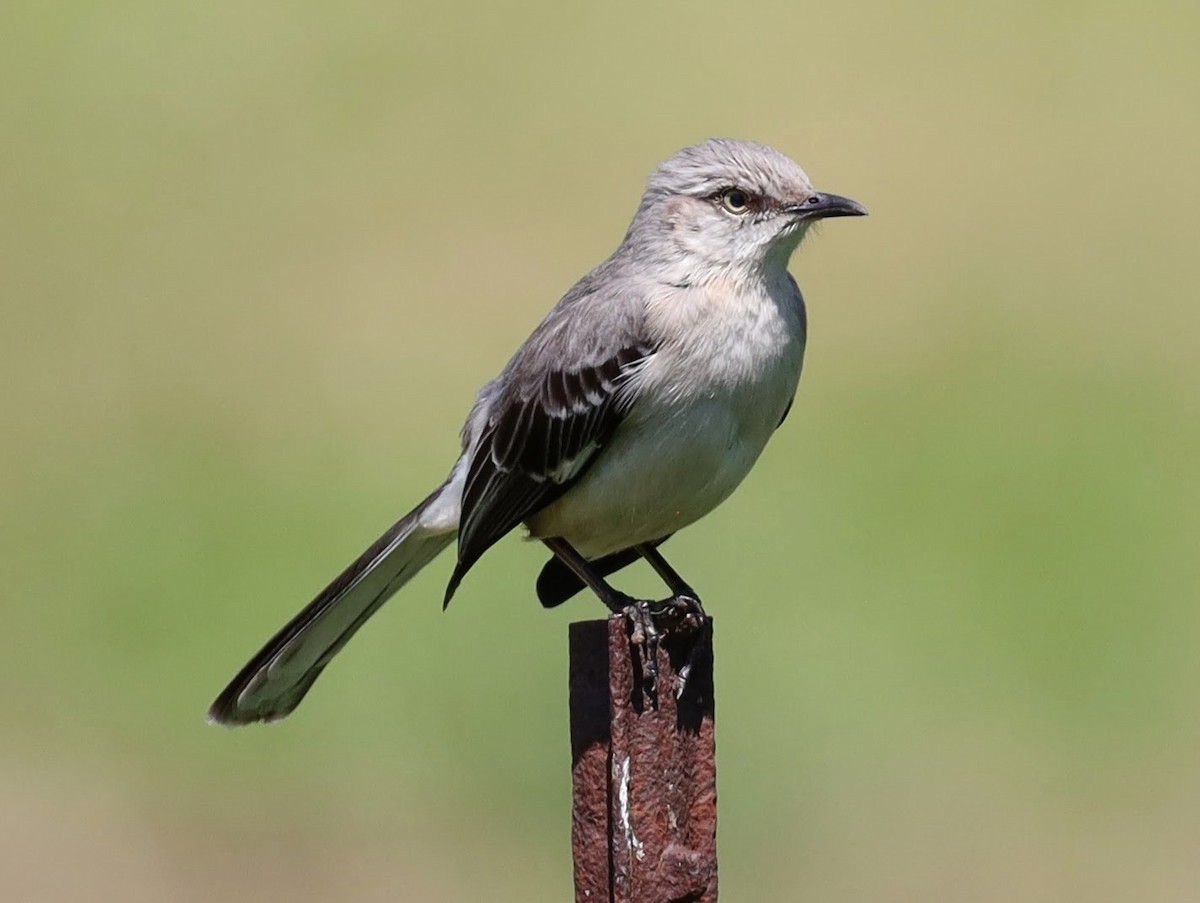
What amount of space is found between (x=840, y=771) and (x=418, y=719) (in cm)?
172

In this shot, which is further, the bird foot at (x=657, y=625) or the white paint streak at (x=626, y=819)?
the bird foot at (x=657, y=625)

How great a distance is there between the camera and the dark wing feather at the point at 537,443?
5.50m

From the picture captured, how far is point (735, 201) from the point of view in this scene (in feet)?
18.6

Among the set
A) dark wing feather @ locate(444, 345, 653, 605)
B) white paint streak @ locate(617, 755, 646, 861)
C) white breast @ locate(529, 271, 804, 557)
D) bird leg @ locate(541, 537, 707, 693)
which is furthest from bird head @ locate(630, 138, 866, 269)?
white paint streak @ locate(617, 755, 646, 861)

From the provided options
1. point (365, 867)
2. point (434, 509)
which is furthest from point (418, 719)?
point (434, 509)

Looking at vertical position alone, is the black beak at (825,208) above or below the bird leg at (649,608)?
above

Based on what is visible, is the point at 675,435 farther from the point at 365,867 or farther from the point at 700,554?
the point at 700,554

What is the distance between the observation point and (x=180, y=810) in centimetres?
842

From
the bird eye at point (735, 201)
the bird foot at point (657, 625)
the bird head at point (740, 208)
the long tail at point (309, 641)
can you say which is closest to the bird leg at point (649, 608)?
the bird foot at point (657, 625)

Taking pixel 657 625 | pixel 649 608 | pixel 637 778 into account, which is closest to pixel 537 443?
pixel 649 608

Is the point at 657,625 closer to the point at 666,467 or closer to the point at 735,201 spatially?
the point at 666,467

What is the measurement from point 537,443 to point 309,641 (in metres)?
0.81

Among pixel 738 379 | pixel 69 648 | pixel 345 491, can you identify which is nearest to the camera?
pixel 738 379

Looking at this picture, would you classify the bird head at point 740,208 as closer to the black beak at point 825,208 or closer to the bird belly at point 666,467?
the black beak at point 825,208
